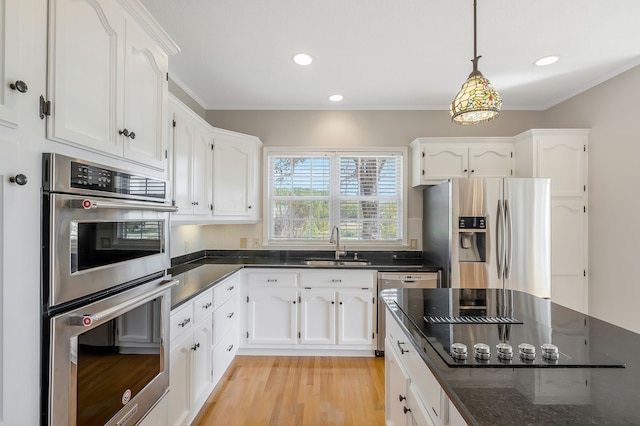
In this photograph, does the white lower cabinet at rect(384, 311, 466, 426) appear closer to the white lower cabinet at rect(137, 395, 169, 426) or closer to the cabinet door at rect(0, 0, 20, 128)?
the white lower cabinet at rect(137, 395, 169, 426)

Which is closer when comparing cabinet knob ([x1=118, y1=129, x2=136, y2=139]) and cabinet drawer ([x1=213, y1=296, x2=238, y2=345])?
cabinet knob ([x1=118, y1=129, x2=136, y2=139])

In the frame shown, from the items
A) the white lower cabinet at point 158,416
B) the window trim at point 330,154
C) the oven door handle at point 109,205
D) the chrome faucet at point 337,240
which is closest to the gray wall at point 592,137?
the window trim at point 330,154

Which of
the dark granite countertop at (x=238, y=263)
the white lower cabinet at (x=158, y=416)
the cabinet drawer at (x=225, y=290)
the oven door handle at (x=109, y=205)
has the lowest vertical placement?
the white lower cabinet at (x=158, y=416)

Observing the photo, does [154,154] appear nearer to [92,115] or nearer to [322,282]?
[92,115]

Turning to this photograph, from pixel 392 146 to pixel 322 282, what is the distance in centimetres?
179

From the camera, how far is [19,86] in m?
0.76

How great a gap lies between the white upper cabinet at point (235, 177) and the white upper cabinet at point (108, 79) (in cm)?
140

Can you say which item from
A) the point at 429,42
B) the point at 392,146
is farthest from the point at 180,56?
the point at 392,146

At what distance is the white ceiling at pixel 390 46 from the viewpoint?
1802mm

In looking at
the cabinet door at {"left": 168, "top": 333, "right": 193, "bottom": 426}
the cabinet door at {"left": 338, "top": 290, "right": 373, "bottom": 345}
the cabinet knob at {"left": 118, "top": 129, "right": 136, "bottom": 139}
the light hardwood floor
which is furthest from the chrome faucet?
the cabinet knob at {"left": 118, "top": 129, "right": 136, "bottom": 139}

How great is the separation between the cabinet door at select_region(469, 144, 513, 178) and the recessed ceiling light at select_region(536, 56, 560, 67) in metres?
0.85

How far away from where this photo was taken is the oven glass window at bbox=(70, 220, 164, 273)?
921 millimetres

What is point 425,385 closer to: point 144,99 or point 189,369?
point 189,369

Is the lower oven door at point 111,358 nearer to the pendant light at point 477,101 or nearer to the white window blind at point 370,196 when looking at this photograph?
the pendant light at point 477,101
